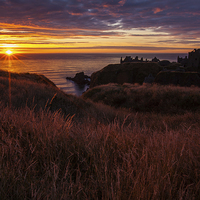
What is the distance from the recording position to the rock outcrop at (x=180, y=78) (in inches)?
1298

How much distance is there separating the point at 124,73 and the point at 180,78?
2901 centimetres

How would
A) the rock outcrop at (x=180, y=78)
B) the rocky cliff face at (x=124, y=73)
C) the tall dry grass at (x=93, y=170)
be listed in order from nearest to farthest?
the tall dry grass at (x=93, y=170), the rock outcrop at (x=180, y=78), the rocky cliff face at (x=124, y=73)

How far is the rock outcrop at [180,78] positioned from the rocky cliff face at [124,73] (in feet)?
73.0

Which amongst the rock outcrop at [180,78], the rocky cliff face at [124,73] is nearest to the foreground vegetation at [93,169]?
the rock outcrop at [180,78]

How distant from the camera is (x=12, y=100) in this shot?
8047 mm

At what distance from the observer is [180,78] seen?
35.1 m

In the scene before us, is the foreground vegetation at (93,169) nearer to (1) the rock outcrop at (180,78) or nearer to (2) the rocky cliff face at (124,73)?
(1) the rock outcrop at (180,78)

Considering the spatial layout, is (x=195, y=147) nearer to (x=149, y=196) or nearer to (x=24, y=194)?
(x=149, y=196)

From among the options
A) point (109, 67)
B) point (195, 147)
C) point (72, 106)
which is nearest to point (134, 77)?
point (109, 67)

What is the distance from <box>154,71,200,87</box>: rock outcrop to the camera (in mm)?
32969

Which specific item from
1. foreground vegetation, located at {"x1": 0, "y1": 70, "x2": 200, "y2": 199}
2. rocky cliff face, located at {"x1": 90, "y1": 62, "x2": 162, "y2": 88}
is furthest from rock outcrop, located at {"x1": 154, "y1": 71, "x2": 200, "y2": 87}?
foreground vegetation, located at {"x1": 0, "y1": 70, "x2": 200, "y2": 199}

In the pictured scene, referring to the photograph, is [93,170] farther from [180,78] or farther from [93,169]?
[180,78]

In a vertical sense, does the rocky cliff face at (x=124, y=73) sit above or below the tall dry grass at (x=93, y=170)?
above

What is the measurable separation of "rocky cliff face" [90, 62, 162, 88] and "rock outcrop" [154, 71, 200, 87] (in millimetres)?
22249
